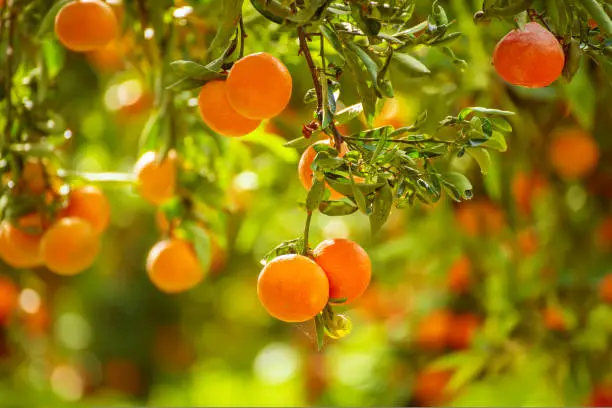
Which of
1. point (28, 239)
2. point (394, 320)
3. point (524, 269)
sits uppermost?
point (28, 239)

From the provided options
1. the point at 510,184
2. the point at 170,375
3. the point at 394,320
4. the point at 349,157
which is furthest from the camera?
the point at 170,375

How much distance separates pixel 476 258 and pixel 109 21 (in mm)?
866

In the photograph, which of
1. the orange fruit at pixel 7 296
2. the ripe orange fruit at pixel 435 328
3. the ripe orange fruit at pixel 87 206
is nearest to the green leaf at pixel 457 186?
the ripe orange fruit at pixel 87 206

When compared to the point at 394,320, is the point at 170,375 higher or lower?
lower

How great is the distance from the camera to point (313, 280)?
26.1 inches

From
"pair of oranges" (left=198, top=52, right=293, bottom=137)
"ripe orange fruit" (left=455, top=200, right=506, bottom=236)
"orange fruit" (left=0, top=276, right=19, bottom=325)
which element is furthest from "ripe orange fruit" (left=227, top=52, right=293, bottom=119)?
"orange fruit" (left=0, top=276, right=19, bottom=325)

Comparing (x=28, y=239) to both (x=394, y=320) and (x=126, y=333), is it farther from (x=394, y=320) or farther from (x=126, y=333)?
(x=126, y=333)

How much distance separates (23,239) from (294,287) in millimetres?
489

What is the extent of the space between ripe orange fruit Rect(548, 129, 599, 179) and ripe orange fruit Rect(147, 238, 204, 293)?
74 centimetres

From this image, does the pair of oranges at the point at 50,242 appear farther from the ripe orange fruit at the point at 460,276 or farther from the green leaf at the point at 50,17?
the ripe orange fruit at the point at 460,276

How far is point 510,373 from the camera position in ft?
5.28

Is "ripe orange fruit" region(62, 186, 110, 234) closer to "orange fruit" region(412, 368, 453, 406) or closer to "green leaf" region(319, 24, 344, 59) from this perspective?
"green leaf" region(319, 24, 344, 59)

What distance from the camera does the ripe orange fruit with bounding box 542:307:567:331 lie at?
1456 millimetres

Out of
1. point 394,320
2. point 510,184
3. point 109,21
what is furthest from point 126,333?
point 109,21
